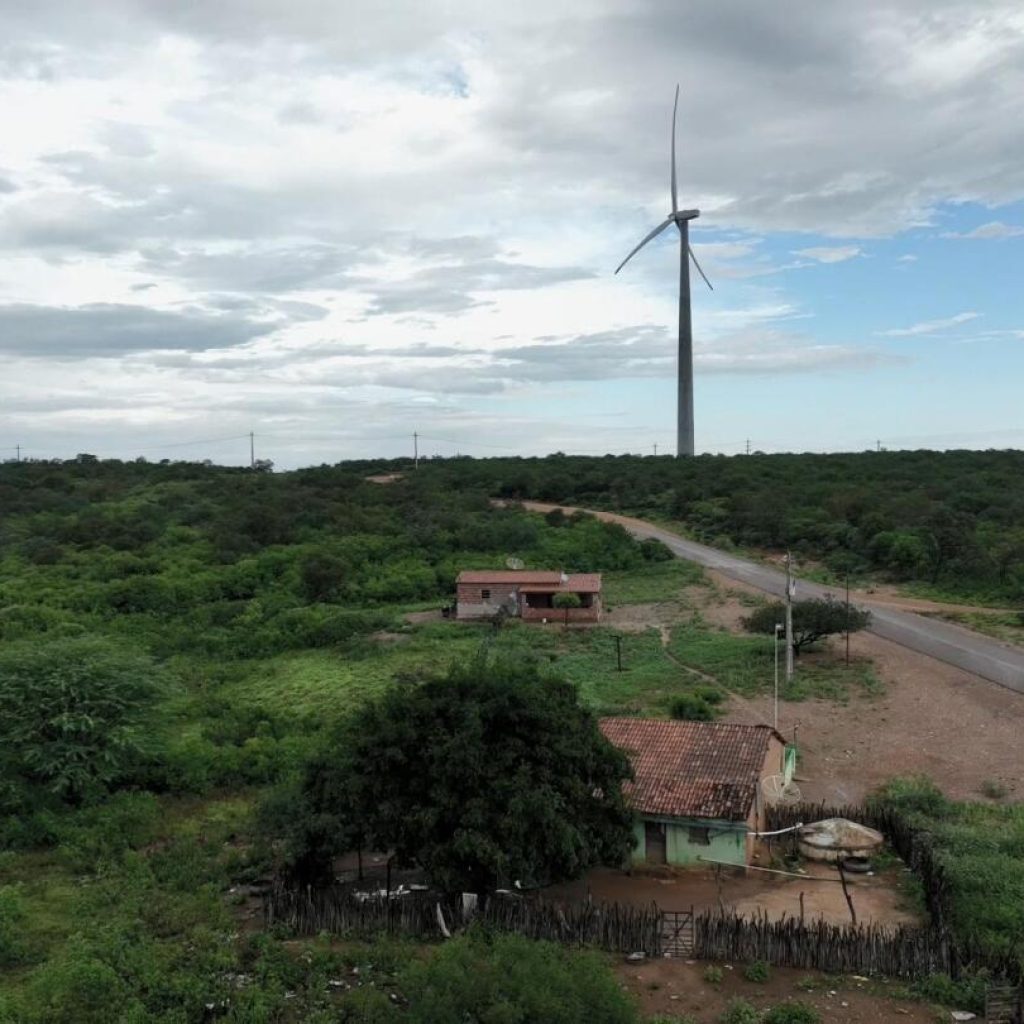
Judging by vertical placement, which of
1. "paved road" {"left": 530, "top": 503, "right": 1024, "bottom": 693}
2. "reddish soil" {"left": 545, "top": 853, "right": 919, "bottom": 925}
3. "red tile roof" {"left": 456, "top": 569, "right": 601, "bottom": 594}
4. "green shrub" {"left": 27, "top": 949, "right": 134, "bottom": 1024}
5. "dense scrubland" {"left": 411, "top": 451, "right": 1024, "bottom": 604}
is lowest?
"reddish soil" {"left": 545, "top": 853, "right": 919, "bottom": 925}

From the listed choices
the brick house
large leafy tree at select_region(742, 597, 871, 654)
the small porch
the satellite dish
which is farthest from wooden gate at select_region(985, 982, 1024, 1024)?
the brick house

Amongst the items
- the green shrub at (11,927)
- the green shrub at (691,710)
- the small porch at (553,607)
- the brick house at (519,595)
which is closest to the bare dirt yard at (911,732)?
the green shrub at (691,710)

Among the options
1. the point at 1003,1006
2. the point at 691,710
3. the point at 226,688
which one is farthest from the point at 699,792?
the point at 226,688

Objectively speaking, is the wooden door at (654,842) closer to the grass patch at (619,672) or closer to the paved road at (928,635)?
the grass patch at (619,672)

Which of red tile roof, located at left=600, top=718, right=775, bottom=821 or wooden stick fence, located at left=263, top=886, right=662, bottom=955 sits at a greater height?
red tile roof, located at left=600, top=718, right=775, bottom=821

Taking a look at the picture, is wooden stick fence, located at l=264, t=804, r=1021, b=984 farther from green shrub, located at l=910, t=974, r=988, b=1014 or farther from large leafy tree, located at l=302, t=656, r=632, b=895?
large leafy tree, located at l=302, t=656, r=632, b=895

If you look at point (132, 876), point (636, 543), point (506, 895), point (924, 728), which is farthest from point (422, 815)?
point (636, 543)

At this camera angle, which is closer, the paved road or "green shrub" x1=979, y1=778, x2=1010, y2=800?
"green shrub" x1=979, y1=778, x2=1010, y2=800
